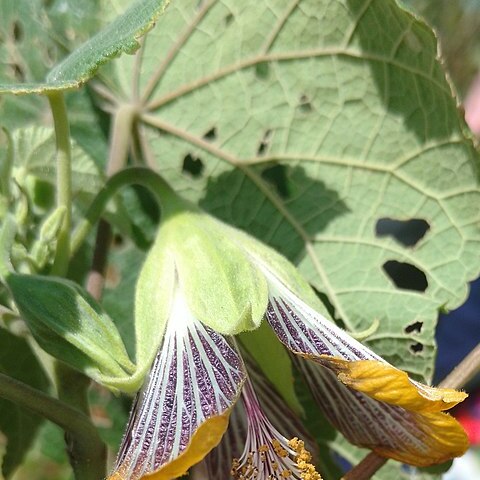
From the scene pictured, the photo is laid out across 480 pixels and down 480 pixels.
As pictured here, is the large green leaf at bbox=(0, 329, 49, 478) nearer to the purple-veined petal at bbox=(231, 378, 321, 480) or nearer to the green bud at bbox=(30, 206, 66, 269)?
the green bud at bbox=(30, 206, 66, 269)

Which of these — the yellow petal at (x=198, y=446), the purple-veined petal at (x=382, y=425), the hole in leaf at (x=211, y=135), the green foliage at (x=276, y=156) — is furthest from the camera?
the hole in leaf at (x=211, y=135)

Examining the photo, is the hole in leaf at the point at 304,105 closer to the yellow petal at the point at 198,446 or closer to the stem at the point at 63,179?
the stem at the point at 63,179

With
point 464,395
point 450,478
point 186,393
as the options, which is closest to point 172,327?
point 186,393

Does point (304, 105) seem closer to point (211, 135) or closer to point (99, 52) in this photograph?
point (211, 135)

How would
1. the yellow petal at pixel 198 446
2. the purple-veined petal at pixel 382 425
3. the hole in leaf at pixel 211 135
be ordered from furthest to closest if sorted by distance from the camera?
the hole in leaf at pixel 211 135
the purple-veined petal at pixel 382 425
the yellow petal at pixel 198 446

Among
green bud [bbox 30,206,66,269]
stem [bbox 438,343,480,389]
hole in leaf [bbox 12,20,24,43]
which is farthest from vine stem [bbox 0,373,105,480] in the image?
hole in leaf [bbox 12,20,24,43]

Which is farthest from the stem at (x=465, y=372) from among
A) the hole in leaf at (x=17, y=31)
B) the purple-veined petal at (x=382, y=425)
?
the hole in leaf at (x=17, y=31)

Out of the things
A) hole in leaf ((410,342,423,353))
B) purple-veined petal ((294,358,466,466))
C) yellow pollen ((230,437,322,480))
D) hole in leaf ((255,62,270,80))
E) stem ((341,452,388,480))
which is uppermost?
hole in leaf ((255,62,270,80))
